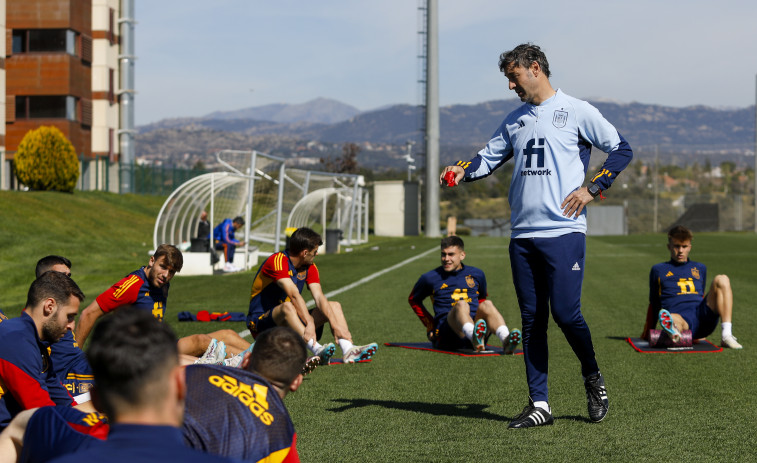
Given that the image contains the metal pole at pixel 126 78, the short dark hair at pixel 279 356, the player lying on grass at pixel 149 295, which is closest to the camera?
the short dark hair at pixel 279 356

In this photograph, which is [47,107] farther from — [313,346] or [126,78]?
[313,346]

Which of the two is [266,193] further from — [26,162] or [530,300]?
[530,300]

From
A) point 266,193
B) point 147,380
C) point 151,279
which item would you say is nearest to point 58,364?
point 151,279

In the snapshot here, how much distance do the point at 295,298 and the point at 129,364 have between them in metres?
5.40

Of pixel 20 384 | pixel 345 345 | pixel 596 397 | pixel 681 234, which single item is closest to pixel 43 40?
pixel 681 234

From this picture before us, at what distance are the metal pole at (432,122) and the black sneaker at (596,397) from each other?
1826 inches

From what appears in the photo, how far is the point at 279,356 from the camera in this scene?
3398 millimetres

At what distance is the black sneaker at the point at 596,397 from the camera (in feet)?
19.0

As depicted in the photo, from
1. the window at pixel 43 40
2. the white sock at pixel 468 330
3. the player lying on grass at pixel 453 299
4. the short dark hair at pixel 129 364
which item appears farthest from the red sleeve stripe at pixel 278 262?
the window at pixel 43 40

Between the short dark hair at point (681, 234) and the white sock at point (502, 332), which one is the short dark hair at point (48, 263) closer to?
the white sock at point (502, 332)

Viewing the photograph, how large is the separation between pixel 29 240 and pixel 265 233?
9227 millimetres

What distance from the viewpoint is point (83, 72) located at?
5444cm

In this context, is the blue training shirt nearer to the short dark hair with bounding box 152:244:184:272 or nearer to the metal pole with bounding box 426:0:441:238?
the short dark hair with bounding box 152:244:184:272

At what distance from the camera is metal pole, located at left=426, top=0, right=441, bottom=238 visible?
51562 mm
